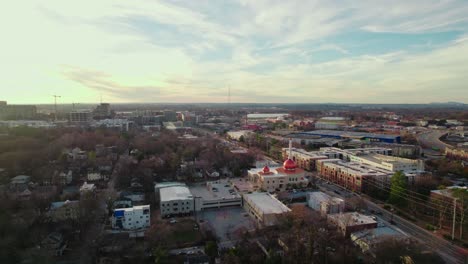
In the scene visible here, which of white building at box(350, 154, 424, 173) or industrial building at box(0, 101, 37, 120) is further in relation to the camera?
industrial building at box(0, 101, 37, 120)

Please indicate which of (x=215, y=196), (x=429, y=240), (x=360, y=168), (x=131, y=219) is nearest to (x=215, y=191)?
(x=215, y=196)

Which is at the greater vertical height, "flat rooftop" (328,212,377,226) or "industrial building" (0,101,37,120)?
"industrial building" (0,101,37,120)

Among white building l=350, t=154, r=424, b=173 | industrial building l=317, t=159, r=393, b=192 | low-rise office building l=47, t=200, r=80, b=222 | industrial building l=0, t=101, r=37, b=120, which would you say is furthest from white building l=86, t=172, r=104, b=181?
industrial building l=0, t=101, r=37, b=120

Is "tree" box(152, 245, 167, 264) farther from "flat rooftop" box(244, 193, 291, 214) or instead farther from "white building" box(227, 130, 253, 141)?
"white building" box(227, 130, 253, 141)

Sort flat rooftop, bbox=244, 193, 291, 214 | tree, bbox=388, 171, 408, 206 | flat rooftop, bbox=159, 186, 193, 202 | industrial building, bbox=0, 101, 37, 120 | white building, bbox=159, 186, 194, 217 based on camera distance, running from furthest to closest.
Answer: industrial building, bbox=0, 101, 37, 120 → tree, bbox=388, 171, 408, 206 → flat rooftop, bbox=159, 186, 193, 202 → white building, bbox=159, 186, 194, 217 → flat rooftop, bbox=244, 193, 291, 214

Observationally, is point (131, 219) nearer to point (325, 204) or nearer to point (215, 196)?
point (215, 196)

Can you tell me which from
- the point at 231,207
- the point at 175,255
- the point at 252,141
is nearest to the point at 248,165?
the point at 231,207

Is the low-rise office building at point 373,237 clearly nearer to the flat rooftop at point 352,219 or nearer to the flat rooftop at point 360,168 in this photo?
the flat rooftop at point 352,219
